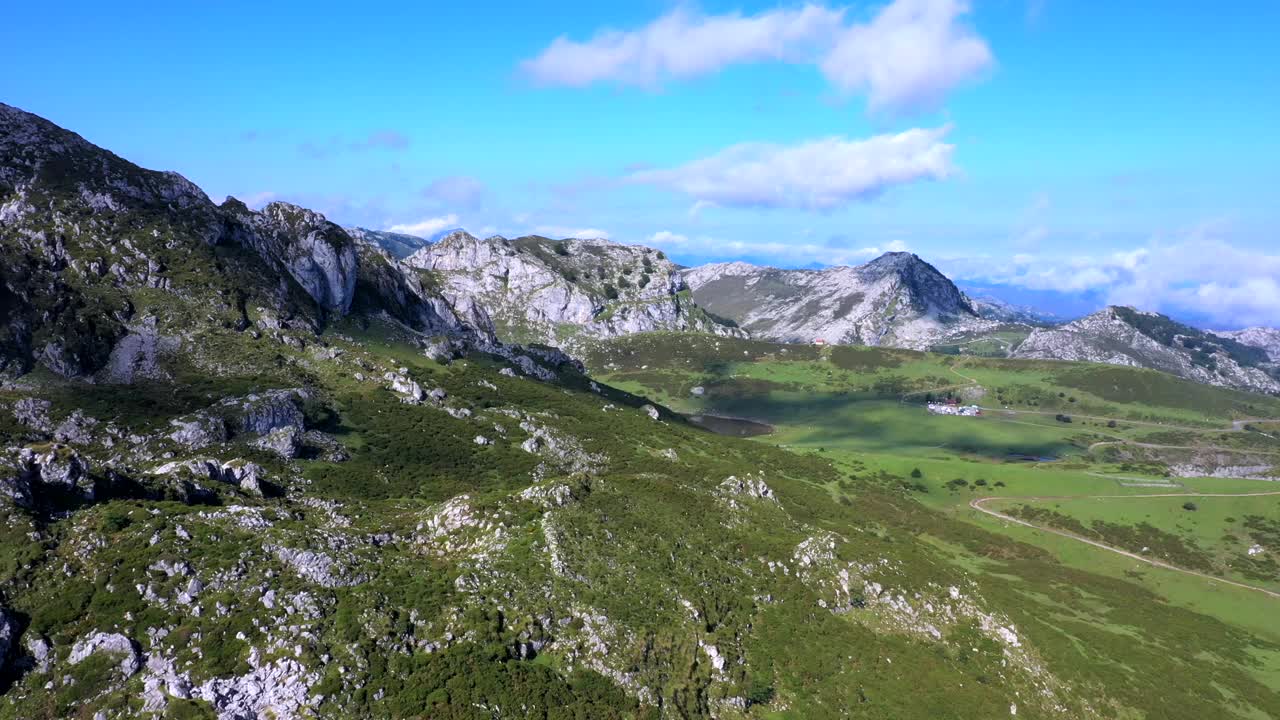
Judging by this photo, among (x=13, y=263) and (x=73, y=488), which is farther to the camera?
(x=13, y=263)

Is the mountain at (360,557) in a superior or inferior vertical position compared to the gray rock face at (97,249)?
inferior

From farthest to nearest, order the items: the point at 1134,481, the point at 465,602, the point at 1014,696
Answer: the point at 1134,481 → the point at 1014,696 → the point at 465,602

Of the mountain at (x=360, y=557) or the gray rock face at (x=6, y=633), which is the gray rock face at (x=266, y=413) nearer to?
the mountain at (x=360, y=557)

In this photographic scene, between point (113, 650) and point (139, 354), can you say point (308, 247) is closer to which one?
point (139, 354)

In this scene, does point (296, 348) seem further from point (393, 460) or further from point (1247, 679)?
point (1247, 679)

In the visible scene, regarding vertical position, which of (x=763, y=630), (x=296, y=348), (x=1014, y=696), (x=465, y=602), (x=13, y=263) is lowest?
(x=1014, y=696)

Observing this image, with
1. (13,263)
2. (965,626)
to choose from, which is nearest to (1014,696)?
(965,626)

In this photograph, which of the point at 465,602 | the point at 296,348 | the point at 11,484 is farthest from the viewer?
the point at 296,348

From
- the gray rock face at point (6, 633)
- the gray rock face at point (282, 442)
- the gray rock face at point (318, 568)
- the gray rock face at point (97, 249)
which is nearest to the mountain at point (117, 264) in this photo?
the gray rock face at point (97, 249)

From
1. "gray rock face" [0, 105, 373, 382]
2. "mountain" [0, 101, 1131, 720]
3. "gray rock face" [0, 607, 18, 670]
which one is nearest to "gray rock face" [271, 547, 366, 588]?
"mountain" [0, 101, 1131, 720]
